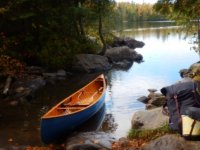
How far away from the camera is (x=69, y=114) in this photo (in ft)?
40.5

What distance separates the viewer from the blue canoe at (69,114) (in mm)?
11680

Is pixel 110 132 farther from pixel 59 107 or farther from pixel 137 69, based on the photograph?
pixel 137 69

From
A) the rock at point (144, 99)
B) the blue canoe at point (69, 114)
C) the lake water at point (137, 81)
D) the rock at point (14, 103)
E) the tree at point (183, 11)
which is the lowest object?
the lake water at point (137, 81)

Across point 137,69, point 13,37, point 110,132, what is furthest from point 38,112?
point 137,69

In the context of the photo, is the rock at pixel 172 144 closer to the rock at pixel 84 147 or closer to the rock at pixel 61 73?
the rock at pixel 84 147

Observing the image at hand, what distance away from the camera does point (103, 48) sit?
33.0 m

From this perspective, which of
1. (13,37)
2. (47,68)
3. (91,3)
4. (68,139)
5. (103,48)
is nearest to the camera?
(68,139)

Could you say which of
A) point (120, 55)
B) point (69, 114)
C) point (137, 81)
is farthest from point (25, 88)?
point (120, 55)

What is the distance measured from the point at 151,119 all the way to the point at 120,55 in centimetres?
2552

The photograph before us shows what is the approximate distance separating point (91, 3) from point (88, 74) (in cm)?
637

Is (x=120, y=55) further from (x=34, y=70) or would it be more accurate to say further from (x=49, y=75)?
(x=34, y=70)

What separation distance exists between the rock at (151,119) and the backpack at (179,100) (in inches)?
47.5

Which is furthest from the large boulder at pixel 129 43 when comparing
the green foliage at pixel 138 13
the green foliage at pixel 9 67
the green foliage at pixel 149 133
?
the green foliage at pixel 138 13

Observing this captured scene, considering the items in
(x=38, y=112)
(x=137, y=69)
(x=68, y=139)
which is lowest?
(x=137, y=69)
